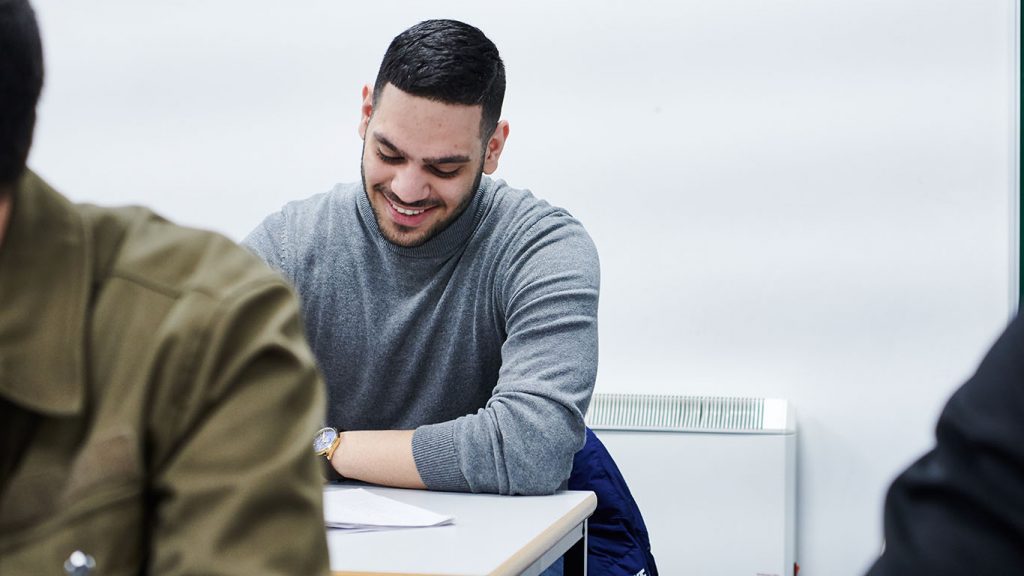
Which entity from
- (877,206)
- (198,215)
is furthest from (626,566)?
(198,215)

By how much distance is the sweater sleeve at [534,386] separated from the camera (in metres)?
1.86

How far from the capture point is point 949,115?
3111 mm

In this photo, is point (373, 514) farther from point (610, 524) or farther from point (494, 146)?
point (494, 146)

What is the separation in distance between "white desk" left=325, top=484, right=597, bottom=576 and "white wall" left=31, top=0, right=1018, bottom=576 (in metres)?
1.41

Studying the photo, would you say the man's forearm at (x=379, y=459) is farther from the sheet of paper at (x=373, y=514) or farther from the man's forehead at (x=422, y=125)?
the man's forehead at (x=422, y=125)

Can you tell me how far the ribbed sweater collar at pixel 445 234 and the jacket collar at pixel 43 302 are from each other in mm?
1386

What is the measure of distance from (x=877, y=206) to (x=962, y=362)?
46cm

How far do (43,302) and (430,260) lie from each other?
4.69ft

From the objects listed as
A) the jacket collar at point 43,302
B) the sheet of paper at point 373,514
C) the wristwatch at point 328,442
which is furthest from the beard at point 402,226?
the jacket collar at point 43,302

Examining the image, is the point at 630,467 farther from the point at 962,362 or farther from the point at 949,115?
the point at 949,115

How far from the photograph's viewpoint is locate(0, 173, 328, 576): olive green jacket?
0.75m

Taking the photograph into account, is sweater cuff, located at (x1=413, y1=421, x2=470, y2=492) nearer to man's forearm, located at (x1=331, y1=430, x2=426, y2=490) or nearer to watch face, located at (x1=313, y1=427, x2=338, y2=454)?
man's forearm, located at (x1=331, y1=430, x2=426, y2=490)

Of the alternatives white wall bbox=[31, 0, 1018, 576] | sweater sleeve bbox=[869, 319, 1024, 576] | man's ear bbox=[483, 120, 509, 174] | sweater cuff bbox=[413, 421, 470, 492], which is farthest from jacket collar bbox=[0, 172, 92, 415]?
white wall bbox=[31, 0, 1018, 576]

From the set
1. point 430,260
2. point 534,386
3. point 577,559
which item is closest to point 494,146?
point 430,260
